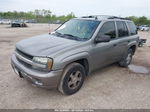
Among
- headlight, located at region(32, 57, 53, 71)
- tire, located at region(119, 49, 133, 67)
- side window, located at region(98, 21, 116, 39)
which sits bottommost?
tire, located at region(119, 49, 133, 67)

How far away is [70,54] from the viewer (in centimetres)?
292

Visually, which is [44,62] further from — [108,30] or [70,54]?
[108,30]

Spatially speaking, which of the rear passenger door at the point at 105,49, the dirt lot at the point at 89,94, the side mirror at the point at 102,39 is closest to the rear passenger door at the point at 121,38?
the rear passenger door at the point at 105,49

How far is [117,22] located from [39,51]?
2.84 m

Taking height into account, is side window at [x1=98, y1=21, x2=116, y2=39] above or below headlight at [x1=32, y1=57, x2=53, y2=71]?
above

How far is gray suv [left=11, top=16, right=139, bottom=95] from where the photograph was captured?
2734mm

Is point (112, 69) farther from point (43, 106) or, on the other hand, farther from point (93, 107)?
point (43, 106)

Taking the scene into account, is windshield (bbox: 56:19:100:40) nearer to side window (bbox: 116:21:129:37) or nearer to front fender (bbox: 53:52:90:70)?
front fender (bbox: 53:52:90:70)

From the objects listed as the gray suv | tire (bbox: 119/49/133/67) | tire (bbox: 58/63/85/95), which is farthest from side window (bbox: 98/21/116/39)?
tire (bbox: 119/49/133/67)

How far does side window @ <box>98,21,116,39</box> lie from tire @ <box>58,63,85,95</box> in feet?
3.72

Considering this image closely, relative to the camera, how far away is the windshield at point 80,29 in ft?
11.7

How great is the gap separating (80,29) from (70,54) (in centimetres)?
118

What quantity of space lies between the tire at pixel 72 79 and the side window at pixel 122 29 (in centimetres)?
204

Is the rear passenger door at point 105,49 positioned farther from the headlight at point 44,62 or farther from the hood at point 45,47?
the headlight at point 44,62
